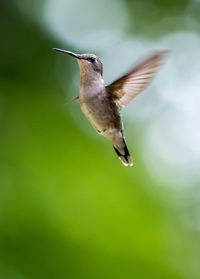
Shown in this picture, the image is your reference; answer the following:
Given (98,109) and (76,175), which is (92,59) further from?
(76,175)

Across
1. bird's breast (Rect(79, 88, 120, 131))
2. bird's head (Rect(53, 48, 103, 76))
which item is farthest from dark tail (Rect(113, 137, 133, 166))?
bird's head (Rect(53, 48, 103, 76))

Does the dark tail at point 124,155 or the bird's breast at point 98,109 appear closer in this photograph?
the bird's breast at point 98,109

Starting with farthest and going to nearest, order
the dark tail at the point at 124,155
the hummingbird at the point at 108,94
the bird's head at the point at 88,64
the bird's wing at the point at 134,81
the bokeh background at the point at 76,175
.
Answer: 1. the bokeh background at the point at 76,175
2. the dark tail at the point at 124,155
3. the bird's head at the point at 88,64
4. the hummingbird at the point at 108,94
5. the bird's wing at the point at 134,81

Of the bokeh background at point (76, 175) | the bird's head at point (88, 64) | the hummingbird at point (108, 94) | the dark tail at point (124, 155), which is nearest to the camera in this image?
the hummingbird at point (108, 94)

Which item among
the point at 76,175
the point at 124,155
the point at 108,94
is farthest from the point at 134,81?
the point at 76,175

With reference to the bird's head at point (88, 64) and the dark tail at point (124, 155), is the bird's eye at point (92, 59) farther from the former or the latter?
the dark tail at point (124, 155)

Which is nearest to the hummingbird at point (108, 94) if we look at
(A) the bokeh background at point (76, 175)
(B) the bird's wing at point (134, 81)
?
(B) the bird's wing at point (134, 81)

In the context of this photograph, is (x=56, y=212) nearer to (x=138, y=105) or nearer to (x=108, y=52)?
(x=138, y=105)

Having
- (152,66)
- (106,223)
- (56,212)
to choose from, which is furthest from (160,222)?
(152,66)
